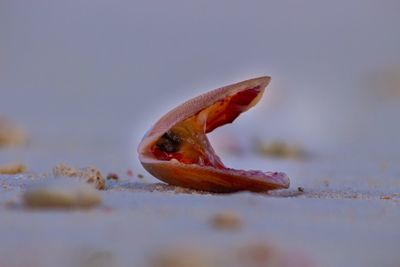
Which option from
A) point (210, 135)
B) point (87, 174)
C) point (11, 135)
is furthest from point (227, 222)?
point (11, 135)

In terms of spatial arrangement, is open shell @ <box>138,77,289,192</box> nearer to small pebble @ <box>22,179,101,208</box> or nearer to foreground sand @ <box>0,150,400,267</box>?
foreground sand @ <box>0,150,400,267</box>

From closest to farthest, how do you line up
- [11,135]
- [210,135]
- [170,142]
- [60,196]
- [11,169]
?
[60,196] → [170,142] → [11,169] → [11,135] → [210,135]

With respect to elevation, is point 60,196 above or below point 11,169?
below

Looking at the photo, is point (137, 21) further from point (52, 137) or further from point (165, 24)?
point (52, 137)

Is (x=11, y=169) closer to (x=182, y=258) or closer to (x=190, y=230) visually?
(x=190, y=230)

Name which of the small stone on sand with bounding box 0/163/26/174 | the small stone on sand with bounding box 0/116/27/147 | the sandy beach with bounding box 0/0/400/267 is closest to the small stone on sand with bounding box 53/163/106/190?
the sandy beach with bounding box 0/0/400/267

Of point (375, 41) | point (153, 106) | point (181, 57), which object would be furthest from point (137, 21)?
point (375, 41)
